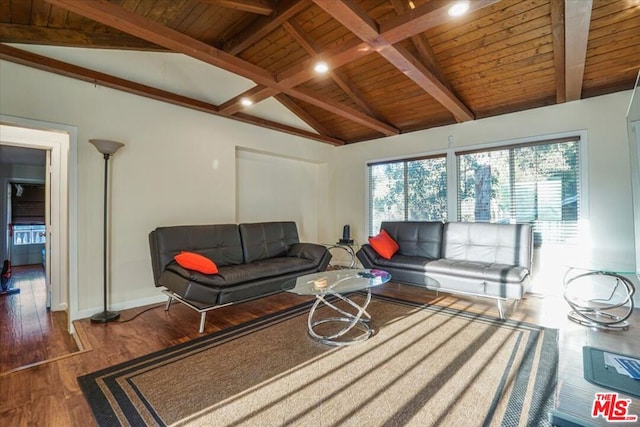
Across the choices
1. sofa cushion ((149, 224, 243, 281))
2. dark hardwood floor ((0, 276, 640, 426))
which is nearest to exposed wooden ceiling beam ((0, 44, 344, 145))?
sofa cushion ((149, 224, 243, 281))

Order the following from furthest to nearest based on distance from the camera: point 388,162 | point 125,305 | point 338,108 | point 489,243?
point 388,162 → point 338,108 → point 489,243 → point 125,305

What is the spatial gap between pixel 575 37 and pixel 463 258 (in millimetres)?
2526

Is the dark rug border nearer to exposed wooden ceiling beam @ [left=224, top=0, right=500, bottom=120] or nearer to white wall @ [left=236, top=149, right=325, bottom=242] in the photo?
white wall @ [left=236, top=149, right=325, bottom=242]

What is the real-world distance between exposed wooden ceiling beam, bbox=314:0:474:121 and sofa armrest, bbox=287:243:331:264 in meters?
2.32

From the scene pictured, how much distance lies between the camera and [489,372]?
77.0 inches

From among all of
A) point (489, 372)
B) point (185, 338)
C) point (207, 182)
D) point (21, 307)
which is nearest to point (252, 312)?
point (185, 338)

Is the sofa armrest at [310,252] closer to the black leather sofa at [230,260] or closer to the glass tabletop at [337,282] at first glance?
the black leather sofa at [230,260]

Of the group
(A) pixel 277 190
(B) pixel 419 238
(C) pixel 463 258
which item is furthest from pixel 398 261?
(A) pixel 277 190

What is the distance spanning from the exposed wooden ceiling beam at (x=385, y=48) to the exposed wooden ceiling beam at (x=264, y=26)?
105 centimetres

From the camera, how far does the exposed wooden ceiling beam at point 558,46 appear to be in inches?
96.7

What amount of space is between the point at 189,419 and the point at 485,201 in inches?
171

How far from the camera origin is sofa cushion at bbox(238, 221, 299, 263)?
3846mm

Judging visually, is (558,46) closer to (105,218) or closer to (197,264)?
(197,264)

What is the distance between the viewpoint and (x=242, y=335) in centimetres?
258
